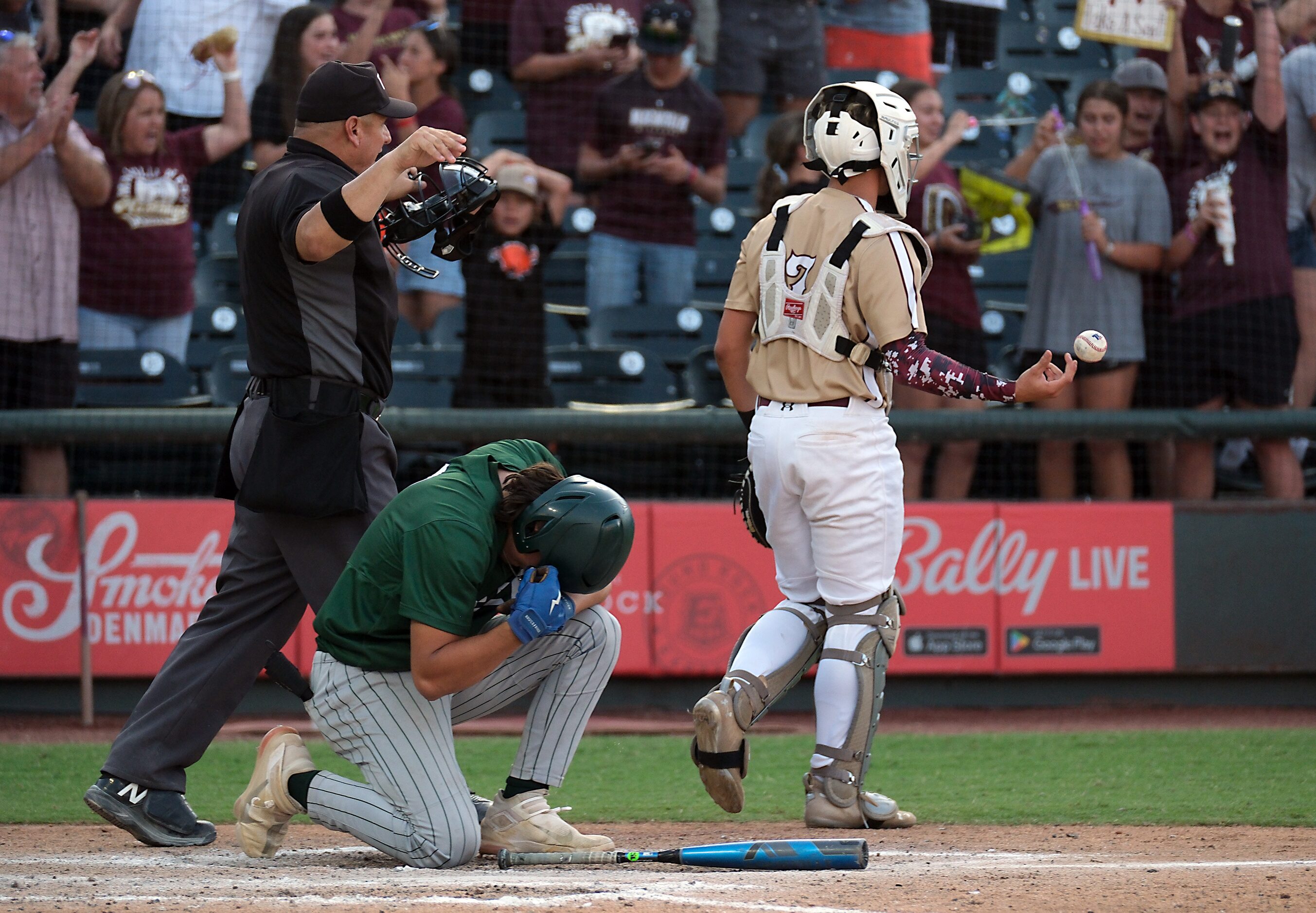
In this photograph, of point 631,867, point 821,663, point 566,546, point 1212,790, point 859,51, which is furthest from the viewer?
point 859,51

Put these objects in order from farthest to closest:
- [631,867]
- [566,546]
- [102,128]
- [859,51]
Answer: [859,51] < [102,128] < [631,867] < [566,546]

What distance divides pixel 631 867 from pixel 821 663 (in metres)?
0.87

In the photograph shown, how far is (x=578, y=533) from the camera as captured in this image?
3.53m

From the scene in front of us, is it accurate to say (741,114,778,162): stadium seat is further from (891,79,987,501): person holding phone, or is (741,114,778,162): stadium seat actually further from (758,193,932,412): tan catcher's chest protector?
(758,193,932,412): tan catcher's chest protector

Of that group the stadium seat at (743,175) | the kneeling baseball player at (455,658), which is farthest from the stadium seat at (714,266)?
the kneeling baseball player at (455,658)

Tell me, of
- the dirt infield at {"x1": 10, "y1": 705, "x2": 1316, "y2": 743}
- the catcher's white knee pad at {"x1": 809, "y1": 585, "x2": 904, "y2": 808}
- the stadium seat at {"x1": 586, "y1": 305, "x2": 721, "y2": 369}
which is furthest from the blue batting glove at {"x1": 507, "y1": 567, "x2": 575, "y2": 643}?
the stadium seat at {"x1": 586, "y1": 305, "x2": 721, "y2": 369}

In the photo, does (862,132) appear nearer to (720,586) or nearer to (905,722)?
(720,586)

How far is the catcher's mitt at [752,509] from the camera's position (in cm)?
458

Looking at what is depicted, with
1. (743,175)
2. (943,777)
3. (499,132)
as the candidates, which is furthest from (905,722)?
(499,132)

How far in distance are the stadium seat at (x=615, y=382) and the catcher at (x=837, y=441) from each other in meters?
3.12

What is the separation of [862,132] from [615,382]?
3424 millimetres

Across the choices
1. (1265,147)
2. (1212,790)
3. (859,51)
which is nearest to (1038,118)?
(859,51)

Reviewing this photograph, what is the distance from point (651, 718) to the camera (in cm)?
702

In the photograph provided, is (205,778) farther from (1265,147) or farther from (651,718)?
(1265,147)
